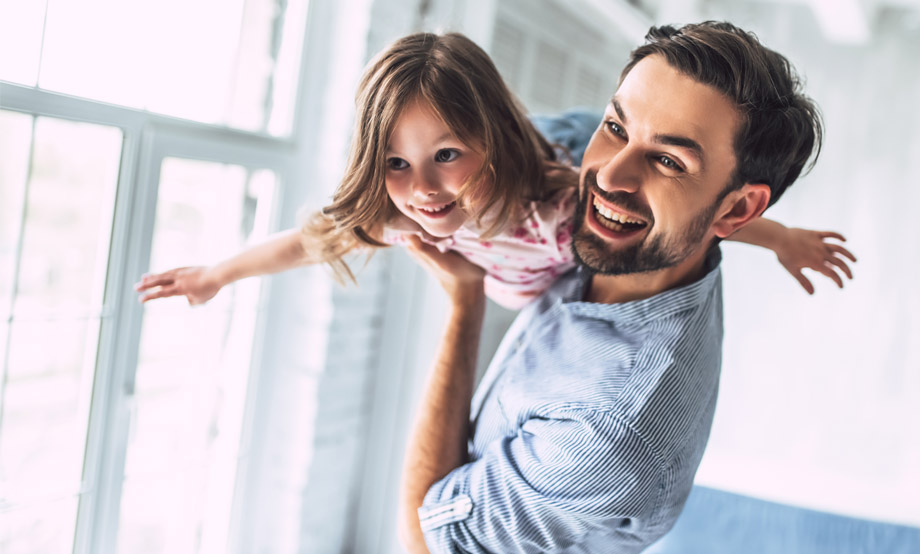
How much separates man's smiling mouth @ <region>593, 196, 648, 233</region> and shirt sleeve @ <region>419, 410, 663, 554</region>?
302 millimetres

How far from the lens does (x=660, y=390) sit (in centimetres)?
120

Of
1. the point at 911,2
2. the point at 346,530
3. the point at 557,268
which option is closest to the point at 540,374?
the point at 557,268

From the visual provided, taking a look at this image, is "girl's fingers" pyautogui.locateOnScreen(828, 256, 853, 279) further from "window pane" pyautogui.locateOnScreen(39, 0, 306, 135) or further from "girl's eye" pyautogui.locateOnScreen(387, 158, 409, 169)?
"window pane" pyautogui.locateOnScreen(39, 0, 306, 135)

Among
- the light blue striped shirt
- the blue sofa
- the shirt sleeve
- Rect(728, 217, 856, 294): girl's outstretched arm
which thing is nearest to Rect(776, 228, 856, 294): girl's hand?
Rect(728, 217, 856, 294): girl's outstretched arm

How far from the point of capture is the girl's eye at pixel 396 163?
51.5 inches

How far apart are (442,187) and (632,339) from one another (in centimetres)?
43

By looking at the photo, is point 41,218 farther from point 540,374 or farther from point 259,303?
point 540,374

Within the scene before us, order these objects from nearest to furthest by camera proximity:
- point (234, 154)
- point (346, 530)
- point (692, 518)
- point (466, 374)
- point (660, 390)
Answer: point (660, 390), point (466, 374), point (234, 154), point (692, 518), point (346, 530)

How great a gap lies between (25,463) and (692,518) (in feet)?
6.50

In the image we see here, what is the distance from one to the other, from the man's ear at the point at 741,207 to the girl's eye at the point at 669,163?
11cm

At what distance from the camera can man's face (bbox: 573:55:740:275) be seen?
3.64 feet

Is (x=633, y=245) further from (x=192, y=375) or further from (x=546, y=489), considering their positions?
(x=192, y=375)

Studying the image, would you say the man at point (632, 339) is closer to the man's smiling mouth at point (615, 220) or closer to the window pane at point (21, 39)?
the man's smiling mouth at point (615, 220)

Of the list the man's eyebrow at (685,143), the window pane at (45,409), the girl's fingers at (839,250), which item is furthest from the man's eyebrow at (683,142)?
the window pane at (45,409)
